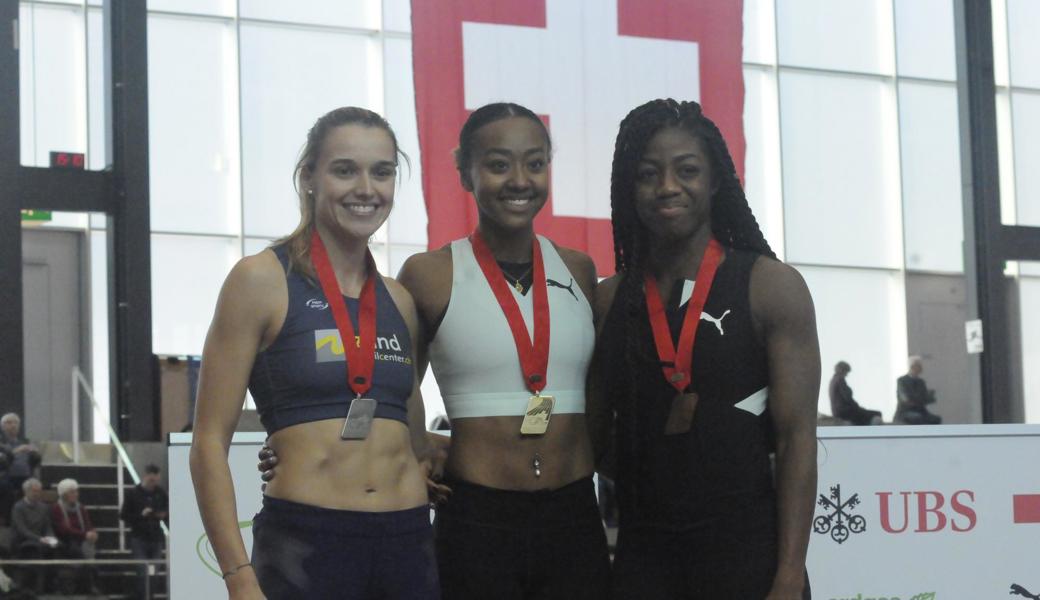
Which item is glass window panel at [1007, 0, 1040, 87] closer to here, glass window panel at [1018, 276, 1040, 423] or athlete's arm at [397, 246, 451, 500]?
glass window panel at [1018, 276, 1040, 423]

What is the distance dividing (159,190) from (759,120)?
657cm

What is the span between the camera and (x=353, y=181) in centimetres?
250

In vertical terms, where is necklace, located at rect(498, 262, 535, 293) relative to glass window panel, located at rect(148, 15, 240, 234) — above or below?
below

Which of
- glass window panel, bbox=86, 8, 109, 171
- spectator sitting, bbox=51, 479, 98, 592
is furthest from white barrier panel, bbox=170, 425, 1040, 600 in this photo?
glass window panel, bbox=86, 8, 109, 171

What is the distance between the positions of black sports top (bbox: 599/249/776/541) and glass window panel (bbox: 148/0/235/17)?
39.5 ft

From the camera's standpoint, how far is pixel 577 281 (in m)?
2.95

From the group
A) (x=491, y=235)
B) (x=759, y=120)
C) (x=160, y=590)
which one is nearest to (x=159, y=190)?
(x=759, y=120)

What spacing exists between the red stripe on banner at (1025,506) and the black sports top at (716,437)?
2115 millimetres

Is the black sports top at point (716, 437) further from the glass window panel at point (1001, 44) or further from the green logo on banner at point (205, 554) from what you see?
the glass window panel at point (1001, 44)

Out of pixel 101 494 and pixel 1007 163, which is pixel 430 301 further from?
pixel 1007 163

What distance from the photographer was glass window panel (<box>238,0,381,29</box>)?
45.7 feet

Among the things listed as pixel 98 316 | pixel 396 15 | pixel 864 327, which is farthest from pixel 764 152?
pixel 98 316

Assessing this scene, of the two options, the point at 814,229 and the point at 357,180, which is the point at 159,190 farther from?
the point at 357,180

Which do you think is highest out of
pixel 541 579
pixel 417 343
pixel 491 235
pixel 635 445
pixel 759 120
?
pixel 759 120
